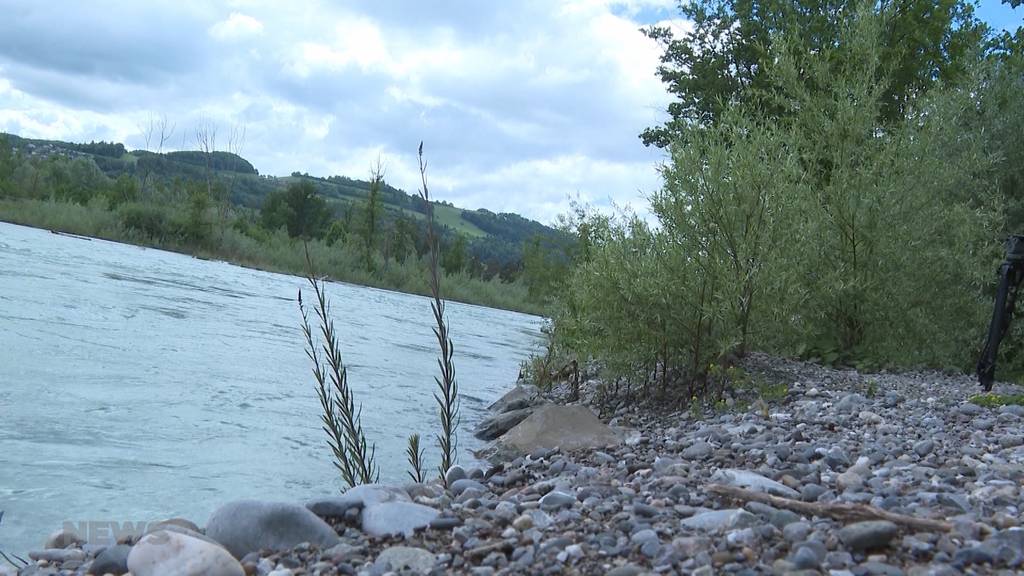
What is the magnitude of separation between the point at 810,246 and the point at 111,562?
659 centimetres

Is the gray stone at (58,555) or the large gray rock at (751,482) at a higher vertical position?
the large gray rock at (751,482)

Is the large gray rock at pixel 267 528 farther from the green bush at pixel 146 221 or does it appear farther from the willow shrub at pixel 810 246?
the green bush at pixel 146 221

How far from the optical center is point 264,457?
20.1 ft

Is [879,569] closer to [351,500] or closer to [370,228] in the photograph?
[351,500]

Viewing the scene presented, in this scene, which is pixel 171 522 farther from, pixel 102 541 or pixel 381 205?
pixel 381 205

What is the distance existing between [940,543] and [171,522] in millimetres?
3053

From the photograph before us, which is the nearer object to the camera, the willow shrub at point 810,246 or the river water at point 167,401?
the river water at point 167,401

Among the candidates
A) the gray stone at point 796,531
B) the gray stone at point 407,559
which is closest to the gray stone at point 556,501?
the gray stone at point 407,559

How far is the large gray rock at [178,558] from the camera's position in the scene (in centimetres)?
280

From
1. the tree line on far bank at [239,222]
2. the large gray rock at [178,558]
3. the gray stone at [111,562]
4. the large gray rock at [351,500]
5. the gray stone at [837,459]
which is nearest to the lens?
the large gray rock at [178,558]

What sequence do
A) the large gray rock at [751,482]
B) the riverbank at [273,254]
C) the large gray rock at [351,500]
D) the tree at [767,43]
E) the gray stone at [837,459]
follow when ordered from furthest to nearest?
the riverbank at [273,254] < the tree at [767,43] < the gray stone at [837,459] < the large gray rock at [351,500] < the large gray rock at [751,482]

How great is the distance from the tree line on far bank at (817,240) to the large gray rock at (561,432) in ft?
3.64

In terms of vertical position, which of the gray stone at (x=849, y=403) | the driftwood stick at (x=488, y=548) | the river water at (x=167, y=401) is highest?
the gray stone at (x=849, y=403)

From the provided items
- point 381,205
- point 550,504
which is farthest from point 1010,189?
point 381,205
